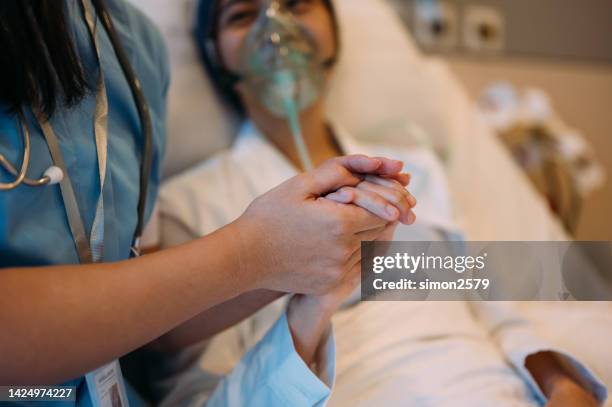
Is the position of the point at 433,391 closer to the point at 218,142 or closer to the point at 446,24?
the point at 218,142

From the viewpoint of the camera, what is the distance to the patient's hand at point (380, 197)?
2.00 feet

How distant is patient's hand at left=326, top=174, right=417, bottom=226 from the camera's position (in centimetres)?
61

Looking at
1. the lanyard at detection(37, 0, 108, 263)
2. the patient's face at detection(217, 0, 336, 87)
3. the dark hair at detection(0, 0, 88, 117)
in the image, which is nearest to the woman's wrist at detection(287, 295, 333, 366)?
the lanyard at detection(37, 0, 108, 263)

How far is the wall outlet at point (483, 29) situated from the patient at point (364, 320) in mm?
972

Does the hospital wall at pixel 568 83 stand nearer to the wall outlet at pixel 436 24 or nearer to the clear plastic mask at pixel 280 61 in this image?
the wall outlet at pixel 436 24

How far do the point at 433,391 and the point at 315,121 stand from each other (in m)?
0.57

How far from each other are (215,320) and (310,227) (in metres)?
0.27

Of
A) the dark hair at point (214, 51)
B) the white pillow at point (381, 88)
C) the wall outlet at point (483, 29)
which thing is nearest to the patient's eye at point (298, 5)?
the dark hair at point (214, 51)

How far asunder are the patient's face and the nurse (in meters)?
0.36

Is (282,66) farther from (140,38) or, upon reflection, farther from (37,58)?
(37,58)

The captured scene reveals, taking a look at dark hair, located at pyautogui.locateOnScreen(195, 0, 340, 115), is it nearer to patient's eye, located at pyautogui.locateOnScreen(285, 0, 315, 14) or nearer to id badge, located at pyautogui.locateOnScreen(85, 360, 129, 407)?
patient's eye, located at pyautogui.locateOnScreen(285, 0, 315, 14)

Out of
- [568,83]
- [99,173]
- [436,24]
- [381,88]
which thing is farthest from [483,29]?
[99,173]

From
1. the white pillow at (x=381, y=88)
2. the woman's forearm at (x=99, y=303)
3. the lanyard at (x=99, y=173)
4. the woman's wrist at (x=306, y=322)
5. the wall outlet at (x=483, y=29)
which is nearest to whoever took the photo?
the woman's forearm at (x=99, y=303)

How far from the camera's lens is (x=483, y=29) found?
197 cm
